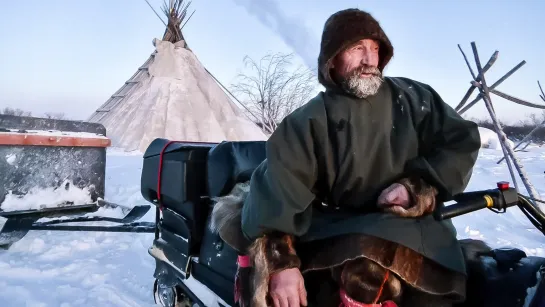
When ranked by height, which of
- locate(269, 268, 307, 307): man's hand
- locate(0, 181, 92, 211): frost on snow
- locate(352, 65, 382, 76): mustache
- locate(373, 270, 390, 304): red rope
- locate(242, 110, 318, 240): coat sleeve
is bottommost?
locate(0, 181, 92, 211): frost on snow

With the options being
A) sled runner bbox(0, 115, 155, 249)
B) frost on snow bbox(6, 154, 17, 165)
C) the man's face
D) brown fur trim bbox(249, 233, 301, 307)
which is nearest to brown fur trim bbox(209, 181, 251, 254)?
brown fur trim bbox(249, 233, 301, 307)

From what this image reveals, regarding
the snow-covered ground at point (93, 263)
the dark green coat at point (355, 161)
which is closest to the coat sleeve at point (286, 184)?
the dark green coat at point (355, 161)

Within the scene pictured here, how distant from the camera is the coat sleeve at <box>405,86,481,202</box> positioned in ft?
5.03

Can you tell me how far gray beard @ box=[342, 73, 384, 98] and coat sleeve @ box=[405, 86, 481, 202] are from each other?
7.8 inches

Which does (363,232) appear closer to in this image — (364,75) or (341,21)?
(364,75)

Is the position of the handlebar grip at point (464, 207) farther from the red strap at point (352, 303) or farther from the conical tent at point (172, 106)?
the conical tent at point (172, 106)

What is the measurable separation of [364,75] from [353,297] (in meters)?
0.84

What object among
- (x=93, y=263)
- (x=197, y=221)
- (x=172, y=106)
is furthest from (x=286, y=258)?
(x=172, y=106)

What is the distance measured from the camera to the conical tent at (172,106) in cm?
1384

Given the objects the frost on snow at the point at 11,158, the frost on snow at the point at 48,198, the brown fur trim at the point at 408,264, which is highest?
the brown fur trim at the point at 408,264

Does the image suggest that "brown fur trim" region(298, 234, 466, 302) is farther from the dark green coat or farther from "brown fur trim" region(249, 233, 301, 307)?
"brown fur trim" region(249, 233, 301, 307)

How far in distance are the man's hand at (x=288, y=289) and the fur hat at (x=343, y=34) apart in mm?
770

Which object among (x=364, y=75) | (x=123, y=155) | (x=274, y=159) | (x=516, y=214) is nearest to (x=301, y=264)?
(x=274, y=159)

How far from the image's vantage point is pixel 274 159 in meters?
1.55
